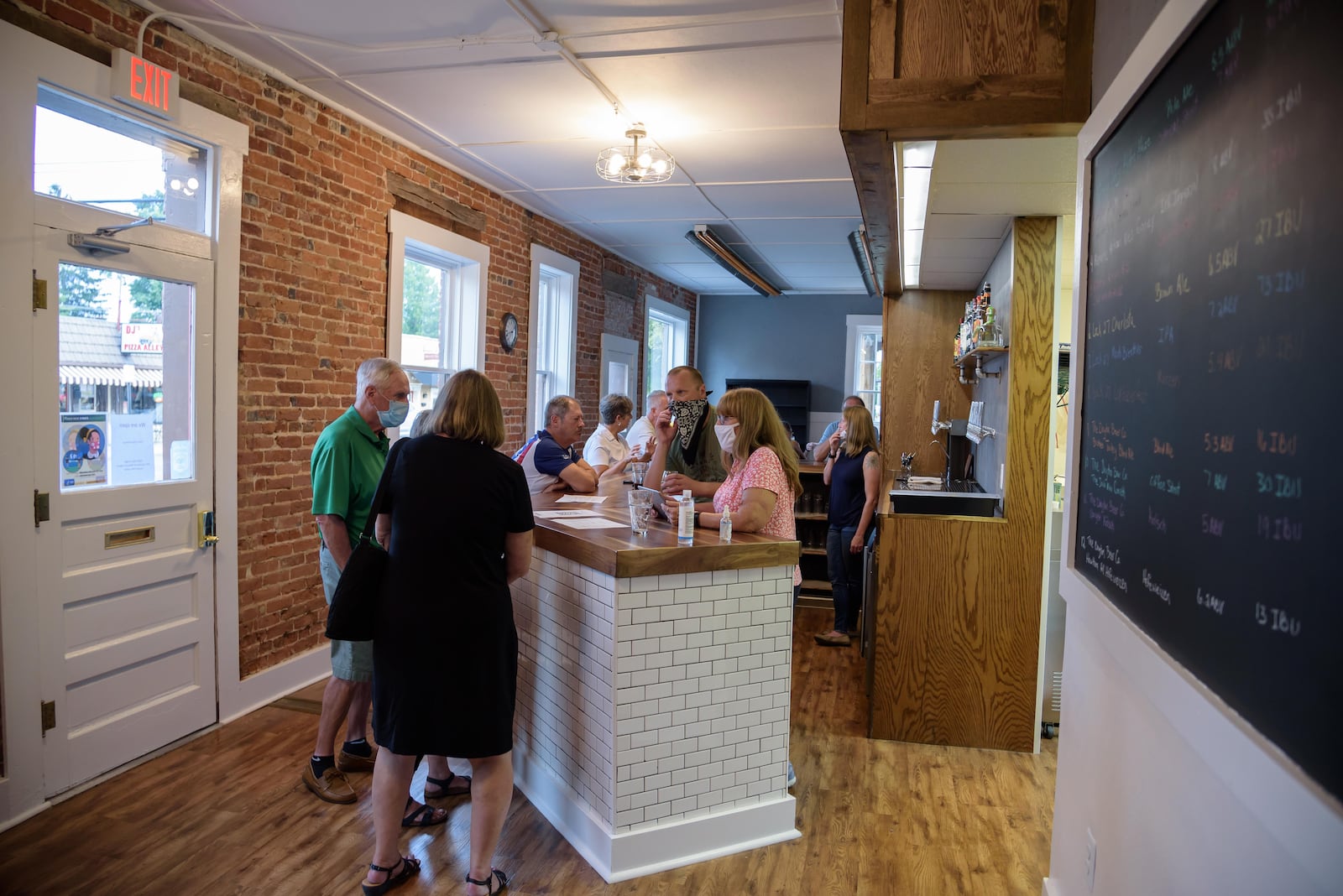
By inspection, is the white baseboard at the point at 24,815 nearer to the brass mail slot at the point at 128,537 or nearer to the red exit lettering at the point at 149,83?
the brass mail slot at the point at 128,537

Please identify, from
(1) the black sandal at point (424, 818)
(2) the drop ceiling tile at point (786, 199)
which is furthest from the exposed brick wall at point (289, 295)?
(2) the drop ceiling tile at point (786, 199)

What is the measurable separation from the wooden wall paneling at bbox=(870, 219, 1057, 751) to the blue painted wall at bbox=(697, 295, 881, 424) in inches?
270

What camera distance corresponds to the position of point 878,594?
13.1ft

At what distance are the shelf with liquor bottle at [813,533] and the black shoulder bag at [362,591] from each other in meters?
4.61

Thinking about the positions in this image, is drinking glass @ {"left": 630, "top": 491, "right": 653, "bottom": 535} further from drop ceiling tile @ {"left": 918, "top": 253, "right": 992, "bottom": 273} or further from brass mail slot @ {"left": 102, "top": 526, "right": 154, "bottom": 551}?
drop ceiling tile @ {"left": 918, "top": 253, "right": 992, "bottom": 273}

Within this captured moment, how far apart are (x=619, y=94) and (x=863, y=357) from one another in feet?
23.5

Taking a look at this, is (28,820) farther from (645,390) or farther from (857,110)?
(645,390)

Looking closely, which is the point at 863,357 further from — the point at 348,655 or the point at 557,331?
the point at 348,655

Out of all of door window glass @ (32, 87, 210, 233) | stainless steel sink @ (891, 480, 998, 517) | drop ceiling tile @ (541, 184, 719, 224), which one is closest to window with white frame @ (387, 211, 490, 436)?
drop ceiling tile @ (541, 184, 719, 224)

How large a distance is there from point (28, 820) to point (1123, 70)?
13.0ft

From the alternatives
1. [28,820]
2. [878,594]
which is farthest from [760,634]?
[28,820]

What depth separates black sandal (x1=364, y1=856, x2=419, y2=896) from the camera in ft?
8.36

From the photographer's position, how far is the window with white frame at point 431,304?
16.6 ft

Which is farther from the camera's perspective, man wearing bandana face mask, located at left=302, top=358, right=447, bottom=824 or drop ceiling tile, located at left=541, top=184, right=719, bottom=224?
drop ceiling tile, located at left=541, top=184, right=719, bottom=224
